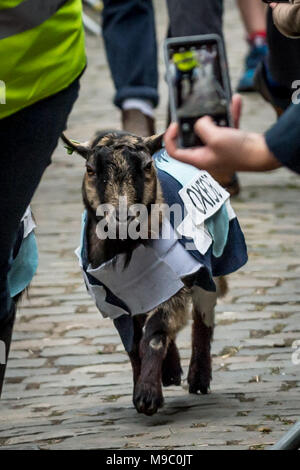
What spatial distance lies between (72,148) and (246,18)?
21.3ft

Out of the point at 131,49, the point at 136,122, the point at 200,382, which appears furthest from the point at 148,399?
the point at 131,49

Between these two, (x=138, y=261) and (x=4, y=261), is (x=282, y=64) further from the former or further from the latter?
(x=4, y=261)

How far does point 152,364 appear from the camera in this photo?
543cm

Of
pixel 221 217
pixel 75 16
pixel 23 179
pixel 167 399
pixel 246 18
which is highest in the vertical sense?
pixel 75 16

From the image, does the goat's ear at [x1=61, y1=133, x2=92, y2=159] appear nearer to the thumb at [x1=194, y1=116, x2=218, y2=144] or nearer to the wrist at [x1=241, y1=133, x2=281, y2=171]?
the thumb at [x1=194, y1=116, x2=218, y2=144]

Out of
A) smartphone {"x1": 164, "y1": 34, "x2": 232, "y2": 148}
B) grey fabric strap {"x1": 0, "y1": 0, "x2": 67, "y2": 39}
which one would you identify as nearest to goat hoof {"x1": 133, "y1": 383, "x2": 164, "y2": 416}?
smartphone {"x1": 164, "y1": 34, "x2": 232, "y2": 148}

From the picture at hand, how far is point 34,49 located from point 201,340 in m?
2.54

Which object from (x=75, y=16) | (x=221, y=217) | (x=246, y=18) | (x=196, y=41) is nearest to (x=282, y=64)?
(x=221, y=217)

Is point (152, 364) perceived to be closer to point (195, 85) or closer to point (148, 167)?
point (148, 167)

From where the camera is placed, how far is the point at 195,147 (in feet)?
12.0

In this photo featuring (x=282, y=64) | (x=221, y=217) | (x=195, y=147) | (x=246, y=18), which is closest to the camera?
(x=195, y=147)

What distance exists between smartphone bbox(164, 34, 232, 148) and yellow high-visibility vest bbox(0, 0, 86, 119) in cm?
35

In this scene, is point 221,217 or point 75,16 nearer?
point 75,16

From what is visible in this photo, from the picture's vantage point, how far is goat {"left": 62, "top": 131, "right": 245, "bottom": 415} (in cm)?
547
